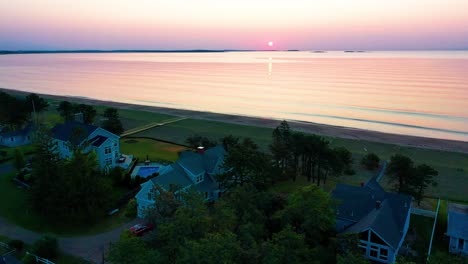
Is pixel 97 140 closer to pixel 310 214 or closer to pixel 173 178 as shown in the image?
pixel 173 178

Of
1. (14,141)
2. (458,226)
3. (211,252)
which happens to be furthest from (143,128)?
(211,252)

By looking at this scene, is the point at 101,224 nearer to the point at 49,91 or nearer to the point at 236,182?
the point at 236,182

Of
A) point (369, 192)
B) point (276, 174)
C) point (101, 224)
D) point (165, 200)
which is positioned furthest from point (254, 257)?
point (276, 174)

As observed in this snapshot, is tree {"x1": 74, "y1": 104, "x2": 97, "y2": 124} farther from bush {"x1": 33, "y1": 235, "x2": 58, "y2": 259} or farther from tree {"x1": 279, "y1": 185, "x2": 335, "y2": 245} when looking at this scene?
tree {"x1": 279, "y1": 185, "x2": 335, "y2": 245}

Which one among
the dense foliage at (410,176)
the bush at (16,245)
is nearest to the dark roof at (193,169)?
the bush at (16,245)

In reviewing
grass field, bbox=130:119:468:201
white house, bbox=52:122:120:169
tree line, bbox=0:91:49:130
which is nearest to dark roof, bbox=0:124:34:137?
tree line, bbox=0:91:49:130

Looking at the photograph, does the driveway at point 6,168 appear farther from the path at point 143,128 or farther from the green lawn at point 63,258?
the green lawn at point 63,258

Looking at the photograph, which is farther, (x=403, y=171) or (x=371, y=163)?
(x=371, y=163)
